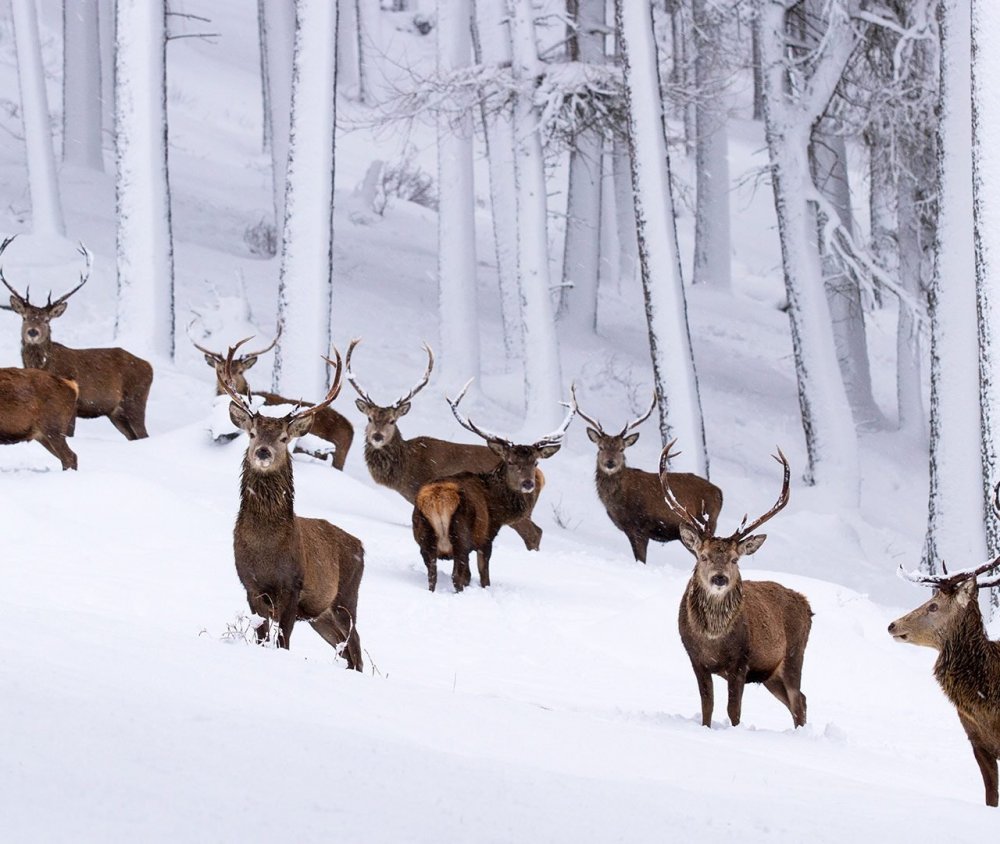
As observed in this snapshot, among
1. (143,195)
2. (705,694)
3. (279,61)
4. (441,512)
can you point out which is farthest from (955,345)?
(279,61)

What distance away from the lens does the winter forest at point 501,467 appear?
15.2 ft

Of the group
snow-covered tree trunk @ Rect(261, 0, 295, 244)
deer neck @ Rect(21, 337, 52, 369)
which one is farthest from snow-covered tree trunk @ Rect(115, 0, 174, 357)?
snow-covered tree trunk @ Rect(261, 0, 295, 244)

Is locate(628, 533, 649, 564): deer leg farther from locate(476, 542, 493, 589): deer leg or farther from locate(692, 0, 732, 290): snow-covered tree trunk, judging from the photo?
locate(692, 0, 732, 290): snow-covered tree trunk

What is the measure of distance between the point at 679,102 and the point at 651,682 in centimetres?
1123

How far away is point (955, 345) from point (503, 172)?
7.56 metres

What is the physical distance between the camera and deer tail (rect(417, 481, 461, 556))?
10680mm

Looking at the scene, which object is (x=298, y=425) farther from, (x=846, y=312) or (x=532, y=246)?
(x=846, y=312)

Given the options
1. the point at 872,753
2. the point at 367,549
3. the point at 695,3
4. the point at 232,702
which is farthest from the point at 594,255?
the point at 232,702

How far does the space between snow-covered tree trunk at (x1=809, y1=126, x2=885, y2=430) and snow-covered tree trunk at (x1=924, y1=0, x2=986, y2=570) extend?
811 centimetres

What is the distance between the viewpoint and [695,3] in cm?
2153

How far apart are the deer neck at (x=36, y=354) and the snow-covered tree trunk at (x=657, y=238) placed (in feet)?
20.0

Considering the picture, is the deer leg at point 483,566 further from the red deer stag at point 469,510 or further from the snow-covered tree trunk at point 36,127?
the snow-covered tree trunk at point 36,127

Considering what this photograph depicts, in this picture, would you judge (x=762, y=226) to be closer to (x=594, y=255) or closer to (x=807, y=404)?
(x=594, y=255)

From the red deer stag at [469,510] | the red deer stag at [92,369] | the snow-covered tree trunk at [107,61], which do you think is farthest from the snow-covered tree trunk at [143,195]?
the snow-covered tree trunk at [107,61]
